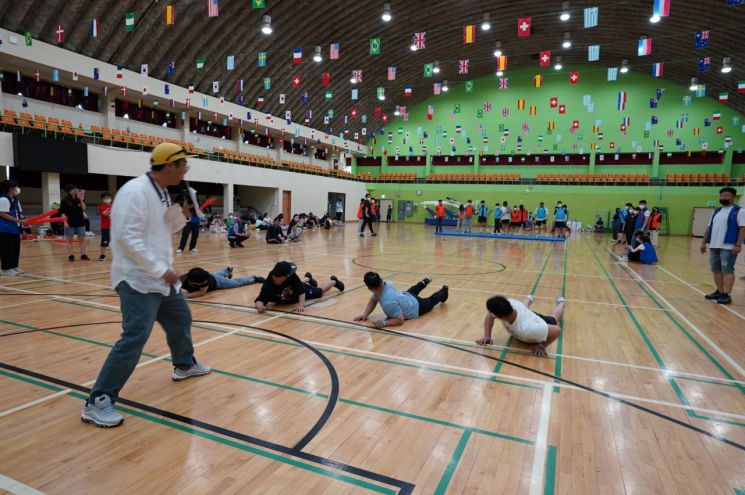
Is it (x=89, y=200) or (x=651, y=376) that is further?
(x=89, y=200)

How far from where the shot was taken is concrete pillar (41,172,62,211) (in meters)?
15.4

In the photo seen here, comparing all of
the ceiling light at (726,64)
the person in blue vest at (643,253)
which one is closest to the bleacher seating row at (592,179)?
the ceiling light at (726,64)

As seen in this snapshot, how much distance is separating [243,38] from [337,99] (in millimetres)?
9870

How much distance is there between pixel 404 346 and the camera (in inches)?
169

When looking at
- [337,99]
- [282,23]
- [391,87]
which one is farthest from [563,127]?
[282,23]

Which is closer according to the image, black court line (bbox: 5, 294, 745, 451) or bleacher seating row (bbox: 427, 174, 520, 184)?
black court line (bbox: 5, 294, 745, 451)

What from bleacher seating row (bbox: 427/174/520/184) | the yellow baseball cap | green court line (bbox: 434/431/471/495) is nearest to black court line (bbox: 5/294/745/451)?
green court line (bbox: 434/431/471/495)

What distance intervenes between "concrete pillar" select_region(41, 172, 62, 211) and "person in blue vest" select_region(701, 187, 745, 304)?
19.8 m

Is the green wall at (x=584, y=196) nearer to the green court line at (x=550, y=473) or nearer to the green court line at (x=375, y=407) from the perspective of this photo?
the green court line at (x=375, y=407)

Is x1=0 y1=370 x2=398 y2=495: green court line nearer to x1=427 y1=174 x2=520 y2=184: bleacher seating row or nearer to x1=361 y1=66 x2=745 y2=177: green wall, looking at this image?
x1=361 y1=66 x2=745 y2=177: green wall

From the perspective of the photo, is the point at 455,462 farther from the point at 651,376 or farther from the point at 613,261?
the point at 613,261

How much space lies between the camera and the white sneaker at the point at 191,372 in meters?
3.28

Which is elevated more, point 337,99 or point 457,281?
point 337,99

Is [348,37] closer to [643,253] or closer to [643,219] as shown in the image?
[643,219]
